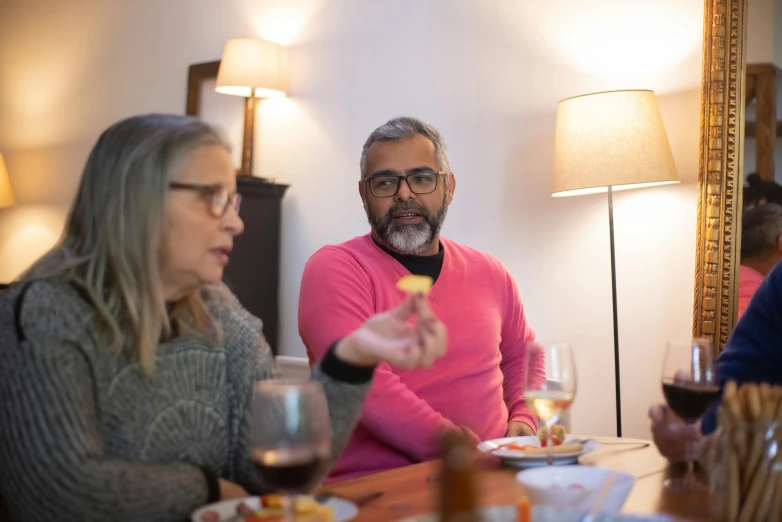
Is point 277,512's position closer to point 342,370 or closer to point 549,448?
point 342,370

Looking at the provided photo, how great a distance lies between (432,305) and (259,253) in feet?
5.59

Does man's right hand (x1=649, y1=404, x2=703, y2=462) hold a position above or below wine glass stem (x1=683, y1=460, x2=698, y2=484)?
above

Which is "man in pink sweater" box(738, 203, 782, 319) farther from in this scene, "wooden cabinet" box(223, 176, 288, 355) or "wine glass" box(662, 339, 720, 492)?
"wooden cabinet" box(223, 176, 288, 355)

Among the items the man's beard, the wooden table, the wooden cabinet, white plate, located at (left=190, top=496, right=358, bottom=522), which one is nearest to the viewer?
white plate, located at (left=190, top=496, right=358, bottom=522)

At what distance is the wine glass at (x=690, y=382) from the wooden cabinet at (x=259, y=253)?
2.52 meters

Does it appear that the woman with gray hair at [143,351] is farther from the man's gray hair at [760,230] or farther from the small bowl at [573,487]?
the man's gray hair at [760,230]

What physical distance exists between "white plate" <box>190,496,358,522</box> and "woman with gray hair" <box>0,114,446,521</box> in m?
0.06

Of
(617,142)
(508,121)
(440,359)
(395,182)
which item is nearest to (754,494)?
(440,359)

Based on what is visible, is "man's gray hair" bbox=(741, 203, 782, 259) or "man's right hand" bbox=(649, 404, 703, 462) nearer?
"man's right hand" bbox=(649, 404, 703, 462)

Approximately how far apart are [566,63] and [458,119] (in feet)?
1.54

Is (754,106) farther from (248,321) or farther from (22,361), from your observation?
(22,361)

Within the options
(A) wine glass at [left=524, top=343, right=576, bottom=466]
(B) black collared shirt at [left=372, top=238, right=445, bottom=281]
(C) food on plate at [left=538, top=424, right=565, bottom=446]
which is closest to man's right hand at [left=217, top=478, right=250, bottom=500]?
(A) wine glass at [left=524, top=343, right=576, bottom=466]

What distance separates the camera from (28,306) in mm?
1179

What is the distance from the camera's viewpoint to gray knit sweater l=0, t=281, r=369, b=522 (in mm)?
1101
